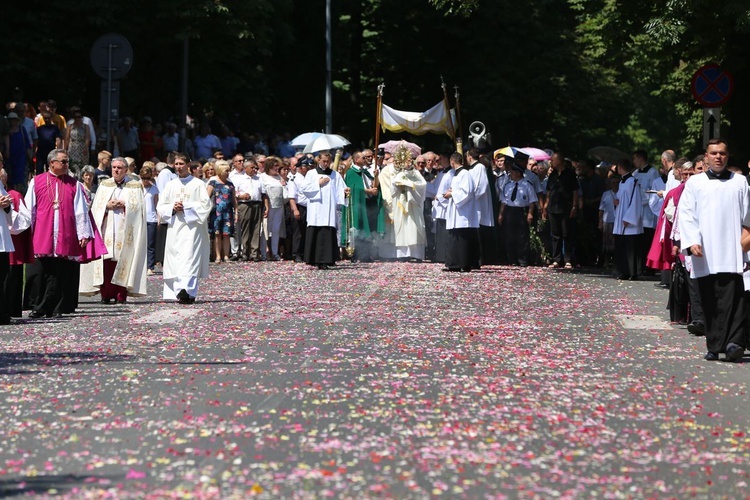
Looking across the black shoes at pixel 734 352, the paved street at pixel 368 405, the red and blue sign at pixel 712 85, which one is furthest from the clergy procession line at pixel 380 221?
the red and blue sign at pixel 712 85

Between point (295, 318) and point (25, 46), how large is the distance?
16.1 metres

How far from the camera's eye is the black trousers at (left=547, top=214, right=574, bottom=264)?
29.8 meters

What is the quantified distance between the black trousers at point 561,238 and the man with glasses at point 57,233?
12.4 meters

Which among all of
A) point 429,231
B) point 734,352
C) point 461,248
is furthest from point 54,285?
point 429,231

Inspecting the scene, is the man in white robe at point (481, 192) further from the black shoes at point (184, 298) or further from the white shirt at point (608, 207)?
the black shoes at point (184, 298)

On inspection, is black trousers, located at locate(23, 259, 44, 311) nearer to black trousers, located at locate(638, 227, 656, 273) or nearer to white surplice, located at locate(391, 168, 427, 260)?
black trousers, located at locate(638, 227, 656, 273)

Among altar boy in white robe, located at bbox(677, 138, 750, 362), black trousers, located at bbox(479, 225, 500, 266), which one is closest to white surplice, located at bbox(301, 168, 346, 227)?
black trousers, located at bbox(479, 225, 500, 266)

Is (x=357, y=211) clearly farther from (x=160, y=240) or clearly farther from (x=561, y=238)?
(x=160, y=240)

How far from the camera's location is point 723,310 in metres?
14.3

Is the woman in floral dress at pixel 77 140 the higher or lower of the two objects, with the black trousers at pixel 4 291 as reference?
higher

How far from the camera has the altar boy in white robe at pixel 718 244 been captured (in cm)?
1424

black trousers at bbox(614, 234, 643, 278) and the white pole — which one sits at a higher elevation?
the white pole

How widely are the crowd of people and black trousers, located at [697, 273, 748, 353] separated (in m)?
0.01

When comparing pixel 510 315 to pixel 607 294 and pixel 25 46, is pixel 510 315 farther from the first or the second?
pixel 25 46
